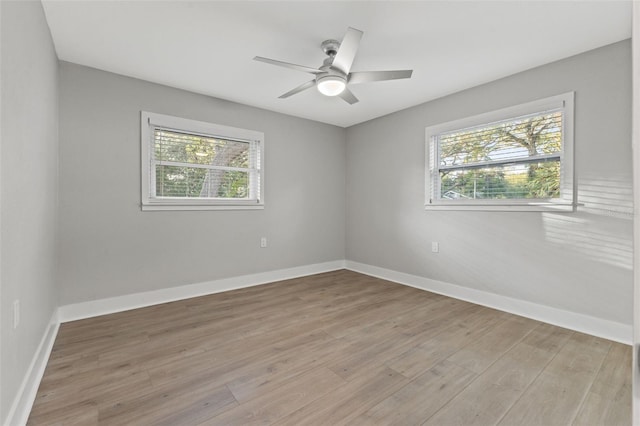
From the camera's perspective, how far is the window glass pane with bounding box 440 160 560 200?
2.73m

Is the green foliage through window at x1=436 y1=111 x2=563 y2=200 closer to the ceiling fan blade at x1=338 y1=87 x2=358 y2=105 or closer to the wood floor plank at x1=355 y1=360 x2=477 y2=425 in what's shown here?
the ceiling fan blade at x1=338 y1=87 x2=358 y2=105

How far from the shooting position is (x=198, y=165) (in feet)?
11.3

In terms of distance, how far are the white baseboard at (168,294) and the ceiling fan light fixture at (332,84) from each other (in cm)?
254

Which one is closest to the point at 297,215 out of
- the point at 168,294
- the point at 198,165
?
the point at 198,165

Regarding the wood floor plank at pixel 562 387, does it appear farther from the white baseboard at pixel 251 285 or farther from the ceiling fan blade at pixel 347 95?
the ceiling fan blade at pixel 347 95

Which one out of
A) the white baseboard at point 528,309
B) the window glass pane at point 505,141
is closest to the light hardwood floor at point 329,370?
the white baseboard at point 528,309

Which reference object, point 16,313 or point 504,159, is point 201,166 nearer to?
point 16,313

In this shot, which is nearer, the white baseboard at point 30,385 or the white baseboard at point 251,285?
the white baseboard at point 30,385

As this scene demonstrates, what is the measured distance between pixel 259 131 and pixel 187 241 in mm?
1707

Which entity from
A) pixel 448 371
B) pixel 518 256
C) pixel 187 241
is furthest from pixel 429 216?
pixel 187 241

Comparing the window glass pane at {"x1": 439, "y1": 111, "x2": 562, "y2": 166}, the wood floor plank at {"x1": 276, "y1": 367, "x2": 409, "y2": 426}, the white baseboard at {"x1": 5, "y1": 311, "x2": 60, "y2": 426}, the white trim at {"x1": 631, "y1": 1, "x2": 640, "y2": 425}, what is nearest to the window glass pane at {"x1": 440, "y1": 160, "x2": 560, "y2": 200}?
the window glass pane at {"x1": 439, "y1": 111, "x2": 562, "y2": 166}

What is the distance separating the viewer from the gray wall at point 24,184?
1.26 m

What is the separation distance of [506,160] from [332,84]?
2.03 metres

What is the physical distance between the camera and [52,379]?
1.76 meters
